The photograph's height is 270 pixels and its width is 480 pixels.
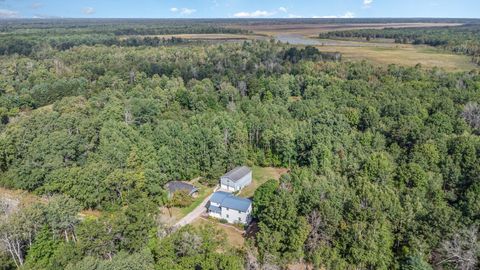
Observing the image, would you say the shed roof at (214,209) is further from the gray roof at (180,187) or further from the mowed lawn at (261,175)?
the mowed lawn at (261,175)

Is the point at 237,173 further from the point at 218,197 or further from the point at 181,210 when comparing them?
the point at 181,210

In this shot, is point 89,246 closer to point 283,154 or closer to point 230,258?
point 230,258

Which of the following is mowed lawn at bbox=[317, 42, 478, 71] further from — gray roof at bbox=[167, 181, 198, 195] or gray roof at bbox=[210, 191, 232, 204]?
gray roof at bbox=[167, 181, 198, 195]

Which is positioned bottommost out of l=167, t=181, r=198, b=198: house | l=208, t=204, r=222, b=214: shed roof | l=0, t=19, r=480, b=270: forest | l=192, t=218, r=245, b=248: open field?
l=192, t=218, r=245, b=248: open field

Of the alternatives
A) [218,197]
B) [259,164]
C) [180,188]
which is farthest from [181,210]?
[259,164]

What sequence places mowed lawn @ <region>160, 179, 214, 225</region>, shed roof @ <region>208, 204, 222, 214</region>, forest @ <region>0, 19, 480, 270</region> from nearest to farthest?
forest @ <region>0, 19, 480, 270</region> < mowed lawn @ <region>160, 179, 214, 225</region> < shed roof @ <region>208, 204, 222, 214</region>

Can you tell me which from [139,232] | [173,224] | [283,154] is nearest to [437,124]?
[283,154]

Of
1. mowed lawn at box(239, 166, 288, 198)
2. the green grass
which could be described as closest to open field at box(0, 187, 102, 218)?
the green grass
